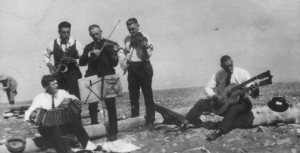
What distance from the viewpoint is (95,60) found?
25.1ft

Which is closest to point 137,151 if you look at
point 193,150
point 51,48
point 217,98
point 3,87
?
point 193,150

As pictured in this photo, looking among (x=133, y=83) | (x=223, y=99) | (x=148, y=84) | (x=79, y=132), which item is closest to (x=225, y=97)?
(x=223, y=99)

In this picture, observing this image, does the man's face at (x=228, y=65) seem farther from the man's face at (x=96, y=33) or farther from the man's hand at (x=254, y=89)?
the man's face at (x=96, y=33)

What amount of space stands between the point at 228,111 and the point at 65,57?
3.80 meters

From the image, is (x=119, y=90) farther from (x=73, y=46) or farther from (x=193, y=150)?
(x=193, y=150)

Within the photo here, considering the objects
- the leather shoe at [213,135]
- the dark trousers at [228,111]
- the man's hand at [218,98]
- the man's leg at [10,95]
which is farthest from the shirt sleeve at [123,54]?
the man's leg at [10,95]

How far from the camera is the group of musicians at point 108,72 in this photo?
22.9 feet

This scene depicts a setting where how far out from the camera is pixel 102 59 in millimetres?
7543

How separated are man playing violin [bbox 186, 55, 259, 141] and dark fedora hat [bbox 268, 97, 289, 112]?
80 centimetres

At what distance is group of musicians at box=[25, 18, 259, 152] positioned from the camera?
6969 millimetres

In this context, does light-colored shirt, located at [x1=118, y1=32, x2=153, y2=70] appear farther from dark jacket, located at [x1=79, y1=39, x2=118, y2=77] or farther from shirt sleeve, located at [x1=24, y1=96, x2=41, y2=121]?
shirt sleeve, located at [x1=24, y1=96, x2=41, y2=121]

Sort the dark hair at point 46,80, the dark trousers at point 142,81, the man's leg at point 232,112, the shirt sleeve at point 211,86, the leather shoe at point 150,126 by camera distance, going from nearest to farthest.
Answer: the dark hair at point 46,80, the man's leg at point 232,112, the shirt sleeve at point 211,86, the dark trousers at point 142,81, the leather shoe at point 150,126

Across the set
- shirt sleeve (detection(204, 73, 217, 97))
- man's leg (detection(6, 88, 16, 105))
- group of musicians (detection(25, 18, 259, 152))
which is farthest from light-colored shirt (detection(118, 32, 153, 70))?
man's leg (detection(6, 88, 16, 105))

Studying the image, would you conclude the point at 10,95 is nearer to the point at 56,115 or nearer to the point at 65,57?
the point at 65,57
